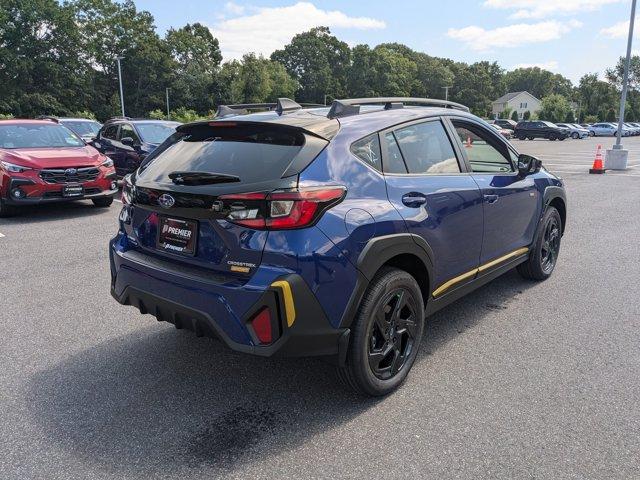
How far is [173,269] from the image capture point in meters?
3.01

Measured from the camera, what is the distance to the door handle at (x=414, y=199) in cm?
324

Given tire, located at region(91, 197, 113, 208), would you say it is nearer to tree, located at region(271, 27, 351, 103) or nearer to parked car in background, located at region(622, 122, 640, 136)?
parked car in background, located at region(622, 122, 640, 136)

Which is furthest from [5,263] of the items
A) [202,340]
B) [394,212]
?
[394,212]

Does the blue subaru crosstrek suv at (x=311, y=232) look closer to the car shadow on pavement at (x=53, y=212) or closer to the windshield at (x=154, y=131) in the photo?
the car shadow on pavement at (x=53, y=212)

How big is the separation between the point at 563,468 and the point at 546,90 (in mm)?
177161

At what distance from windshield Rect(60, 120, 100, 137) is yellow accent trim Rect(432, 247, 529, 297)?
537 inches

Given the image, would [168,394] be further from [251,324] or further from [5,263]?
[5,263]

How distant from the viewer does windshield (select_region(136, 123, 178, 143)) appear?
455 inches

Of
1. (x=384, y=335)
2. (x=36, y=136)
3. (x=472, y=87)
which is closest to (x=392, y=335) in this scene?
(x=384, y=335)

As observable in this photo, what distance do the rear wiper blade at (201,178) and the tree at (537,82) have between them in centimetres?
17134

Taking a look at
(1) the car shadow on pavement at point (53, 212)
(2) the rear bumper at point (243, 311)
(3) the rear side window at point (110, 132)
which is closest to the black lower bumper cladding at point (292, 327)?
(2) the rear bumper at point (243, 311)

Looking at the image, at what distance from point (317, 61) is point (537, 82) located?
85.7m

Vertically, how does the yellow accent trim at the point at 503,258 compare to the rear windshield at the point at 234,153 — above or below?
below

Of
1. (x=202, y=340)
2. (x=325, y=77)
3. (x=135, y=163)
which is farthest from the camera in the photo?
(x=325, y=77)
